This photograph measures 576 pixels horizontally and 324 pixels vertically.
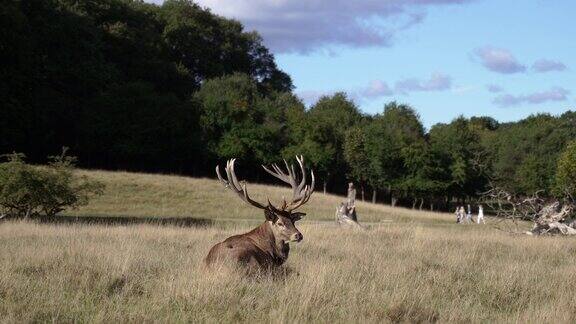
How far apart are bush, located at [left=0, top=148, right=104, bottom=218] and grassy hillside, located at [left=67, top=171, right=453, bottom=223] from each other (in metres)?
5.96

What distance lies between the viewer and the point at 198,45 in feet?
275

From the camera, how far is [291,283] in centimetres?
912

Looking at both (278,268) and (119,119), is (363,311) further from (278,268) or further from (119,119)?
(119,119)

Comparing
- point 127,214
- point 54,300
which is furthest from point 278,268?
point 127,214

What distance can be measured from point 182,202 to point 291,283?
33810mm

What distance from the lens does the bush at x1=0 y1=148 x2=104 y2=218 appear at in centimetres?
2573

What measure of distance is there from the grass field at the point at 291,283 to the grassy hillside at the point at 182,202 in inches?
809

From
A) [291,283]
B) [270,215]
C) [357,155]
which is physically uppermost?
[357,155]

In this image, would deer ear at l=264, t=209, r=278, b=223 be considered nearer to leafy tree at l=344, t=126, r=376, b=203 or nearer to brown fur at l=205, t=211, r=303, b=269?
brown fur at l=205, t=211, r=303, b=269

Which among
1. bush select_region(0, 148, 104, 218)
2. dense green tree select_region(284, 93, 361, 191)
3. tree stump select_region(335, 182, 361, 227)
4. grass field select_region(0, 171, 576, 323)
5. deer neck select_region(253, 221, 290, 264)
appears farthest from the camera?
dense green tree select_region(284, 93, 361, 191)

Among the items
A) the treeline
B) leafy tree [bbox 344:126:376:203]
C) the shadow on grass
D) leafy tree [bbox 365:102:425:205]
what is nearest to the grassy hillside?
the shadow on grass

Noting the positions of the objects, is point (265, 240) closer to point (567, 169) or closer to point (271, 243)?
point (271, 243)

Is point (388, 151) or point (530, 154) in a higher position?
point (530, 154)

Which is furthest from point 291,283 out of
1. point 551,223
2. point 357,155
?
point 357,155
